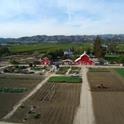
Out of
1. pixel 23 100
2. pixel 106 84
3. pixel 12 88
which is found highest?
pixel 23 100

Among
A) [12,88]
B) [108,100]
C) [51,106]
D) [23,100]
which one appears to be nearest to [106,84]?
[108,100]

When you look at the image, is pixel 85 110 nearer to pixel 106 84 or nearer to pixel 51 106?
pixel 51 106

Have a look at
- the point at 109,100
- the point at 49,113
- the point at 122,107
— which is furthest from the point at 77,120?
the point at 109,100

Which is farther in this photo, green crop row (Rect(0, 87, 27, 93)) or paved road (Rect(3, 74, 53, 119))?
green crop row (Rect(0, 87, 27, 93))

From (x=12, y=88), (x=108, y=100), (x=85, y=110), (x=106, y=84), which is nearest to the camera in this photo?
(x=85, y=110)

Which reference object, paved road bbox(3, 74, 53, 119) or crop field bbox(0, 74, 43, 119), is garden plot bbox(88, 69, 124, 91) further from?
crop field bbox(0, 74, 43, 119)

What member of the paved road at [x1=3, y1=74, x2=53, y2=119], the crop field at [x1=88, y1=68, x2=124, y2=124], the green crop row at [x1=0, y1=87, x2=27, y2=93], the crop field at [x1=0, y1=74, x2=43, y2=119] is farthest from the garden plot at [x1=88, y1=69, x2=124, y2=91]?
the green crop row at [x1=0, y1=87, x2=27, y2=93]

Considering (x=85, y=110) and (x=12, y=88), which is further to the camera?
(x=12, y=88)
